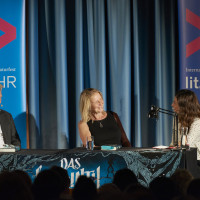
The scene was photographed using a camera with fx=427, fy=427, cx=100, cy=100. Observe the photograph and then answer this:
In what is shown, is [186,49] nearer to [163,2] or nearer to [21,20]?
[163,2]

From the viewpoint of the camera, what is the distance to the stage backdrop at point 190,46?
5.02 metres

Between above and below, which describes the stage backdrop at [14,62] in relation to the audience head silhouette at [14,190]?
above

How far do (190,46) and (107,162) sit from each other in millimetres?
2154

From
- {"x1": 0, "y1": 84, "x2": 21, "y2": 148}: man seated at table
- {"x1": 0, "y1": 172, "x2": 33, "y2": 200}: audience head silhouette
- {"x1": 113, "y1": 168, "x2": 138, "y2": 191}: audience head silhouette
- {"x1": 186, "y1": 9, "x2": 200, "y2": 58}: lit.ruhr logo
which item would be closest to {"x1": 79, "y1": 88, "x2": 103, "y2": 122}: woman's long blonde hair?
{"x1": 0, "y1": 84, "x2": 21, "y2": 148}: man seated at table

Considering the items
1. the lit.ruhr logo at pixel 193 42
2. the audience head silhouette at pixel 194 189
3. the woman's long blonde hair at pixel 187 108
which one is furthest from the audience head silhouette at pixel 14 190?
the lit.ruhr logo at pixel 193 42

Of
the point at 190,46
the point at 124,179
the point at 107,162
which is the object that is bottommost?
the point at 107,162

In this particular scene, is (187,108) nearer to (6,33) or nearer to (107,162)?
(107,162)

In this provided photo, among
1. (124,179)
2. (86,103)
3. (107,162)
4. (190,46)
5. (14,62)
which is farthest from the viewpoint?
(14,62)

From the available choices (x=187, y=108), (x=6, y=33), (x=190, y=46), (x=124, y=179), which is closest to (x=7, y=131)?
(x=6, y=33)

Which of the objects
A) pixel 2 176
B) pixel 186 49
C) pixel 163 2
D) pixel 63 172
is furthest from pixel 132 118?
pixel 2 176

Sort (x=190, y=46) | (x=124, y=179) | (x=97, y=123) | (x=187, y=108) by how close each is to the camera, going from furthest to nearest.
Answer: (x=190, y=46) < (x=97, y=123) < (x=187, y=108) < (x=124, y=179)

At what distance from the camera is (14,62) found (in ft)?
17.2

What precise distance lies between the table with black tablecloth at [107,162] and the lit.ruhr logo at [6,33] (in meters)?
2.08

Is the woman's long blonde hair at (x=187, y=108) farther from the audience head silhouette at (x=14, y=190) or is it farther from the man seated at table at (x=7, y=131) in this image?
the audience head silhouette at (x=14, y=190)
